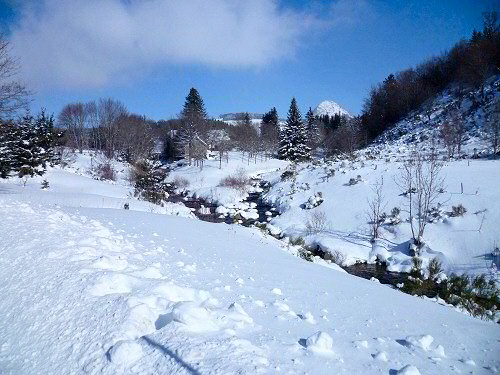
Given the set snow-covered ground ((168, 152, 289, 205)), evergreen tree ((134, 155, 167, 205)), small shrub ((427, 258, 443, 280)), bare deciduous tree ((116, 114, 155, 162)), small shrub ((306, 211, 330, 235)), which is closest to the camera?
small shrub ((427, 258, 443, 280))

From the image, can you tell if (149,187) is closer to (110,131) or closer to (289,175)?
(289,175)

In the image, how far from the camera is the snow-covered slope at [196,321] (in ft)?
7.77

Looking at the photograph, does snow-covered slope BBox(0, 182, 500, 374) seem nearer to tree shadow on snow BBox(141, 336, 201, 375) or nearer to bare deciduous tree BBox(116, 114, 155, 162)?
tree shadow on snow BBox(141, 336, 201, 375)

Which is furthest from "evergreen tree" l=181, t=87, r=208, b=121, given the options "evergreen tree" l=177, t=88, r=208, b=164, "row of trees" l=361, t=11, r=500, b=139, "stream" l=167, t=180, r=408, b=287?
"row of trees" l=361, t=11, r=500, b=139

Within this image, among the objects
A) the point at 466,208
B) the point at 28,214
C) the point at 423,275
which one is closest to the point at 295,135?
the point at 466,208

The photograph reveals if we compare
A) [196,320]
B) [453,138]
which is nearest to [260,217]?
[453,138]

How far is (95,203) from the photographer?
595 inches

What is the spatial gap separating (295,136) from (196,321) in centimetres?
4398

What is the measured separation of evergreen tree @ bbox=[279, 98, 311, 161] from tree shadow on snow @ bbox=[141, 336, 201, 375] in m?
43.1

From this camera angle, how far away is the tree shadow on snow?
2.18m

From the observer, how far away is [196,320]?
108 inches

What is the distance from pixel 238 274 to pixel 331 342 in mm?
2304

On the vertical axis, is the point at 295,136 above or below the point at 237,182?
above

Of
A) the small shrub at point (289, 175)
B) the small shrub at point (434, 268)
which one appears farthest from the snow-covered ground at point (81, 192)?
the small shrub at point (434, 268)
